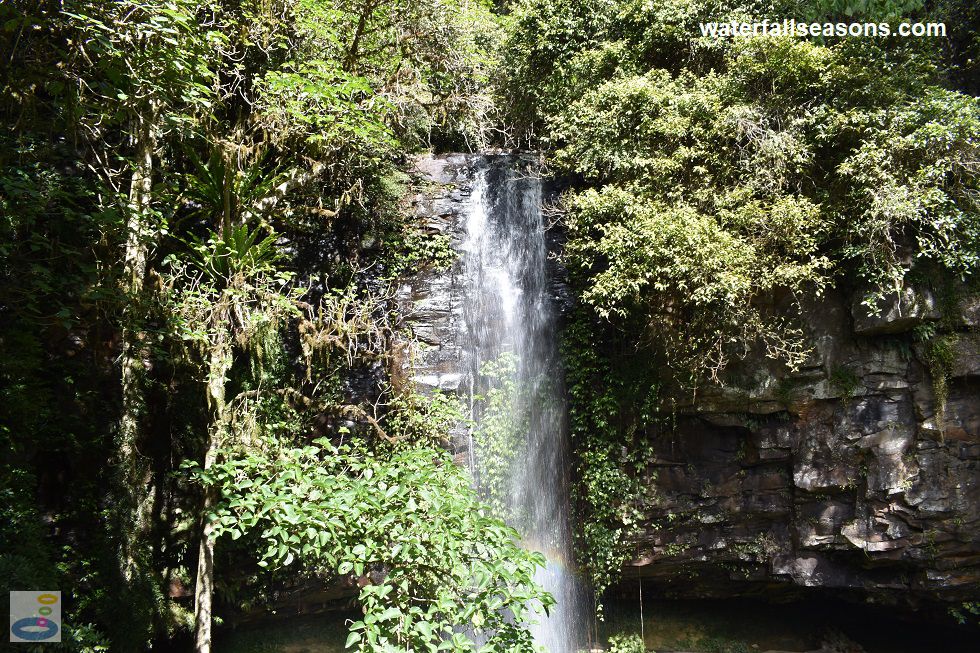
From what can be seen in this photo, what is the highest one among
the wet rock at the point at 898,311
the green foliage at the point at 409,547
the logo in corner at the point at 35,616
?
the wet rock at the point at 898,311

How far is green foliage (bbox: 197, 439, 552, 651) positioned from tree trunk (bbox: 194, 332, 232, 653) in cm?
173

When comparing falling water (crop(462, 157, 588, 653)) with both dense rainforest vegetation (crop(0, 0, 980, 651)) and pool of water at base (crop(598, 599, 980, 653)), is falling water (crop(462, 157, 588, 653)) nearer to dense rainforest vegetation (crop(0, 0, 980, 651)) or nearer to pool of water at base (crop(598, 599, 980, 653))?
dense rainforest vegetation (crop(0, 0, 980, 651))

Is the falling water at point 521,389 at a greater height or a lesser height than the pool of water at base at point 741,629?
greater

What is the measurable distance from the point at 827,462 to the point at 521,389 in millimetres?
3837

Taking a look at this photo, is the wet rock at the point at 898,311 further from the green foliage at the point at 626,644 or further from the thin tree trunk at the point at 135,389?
the thin tree trunk at the point at 135,389

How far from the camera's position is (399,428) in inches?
281

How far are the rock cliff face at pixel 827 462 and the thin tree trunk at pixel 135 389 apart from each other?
9.88 ft

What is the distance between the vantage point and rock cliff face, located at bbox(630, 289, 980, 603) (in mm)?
6621

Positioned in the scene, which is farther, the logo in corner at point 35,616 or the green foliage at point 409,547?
the logo in corner at point 35,616

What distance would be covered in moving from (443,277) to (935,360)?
5984mm

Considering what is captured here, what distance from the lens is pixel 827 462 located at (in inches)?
277

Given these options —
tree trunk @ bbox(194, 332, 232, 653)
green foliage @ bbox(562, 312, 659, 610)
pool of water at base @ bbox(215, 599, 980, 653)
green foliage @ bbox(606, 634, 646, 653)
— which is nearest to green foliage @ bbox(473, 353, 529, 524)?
green foliage @ bbox(562, 312, 659, 610)

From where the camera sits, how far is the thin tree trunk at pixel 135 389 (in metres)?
5.88

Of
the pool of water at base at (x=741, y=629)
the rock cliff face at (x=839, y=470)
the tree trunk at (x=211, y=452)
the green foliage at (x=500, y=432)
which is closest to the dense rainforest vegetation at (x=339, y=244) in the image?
the tree trunk at (x=211, y=452)
